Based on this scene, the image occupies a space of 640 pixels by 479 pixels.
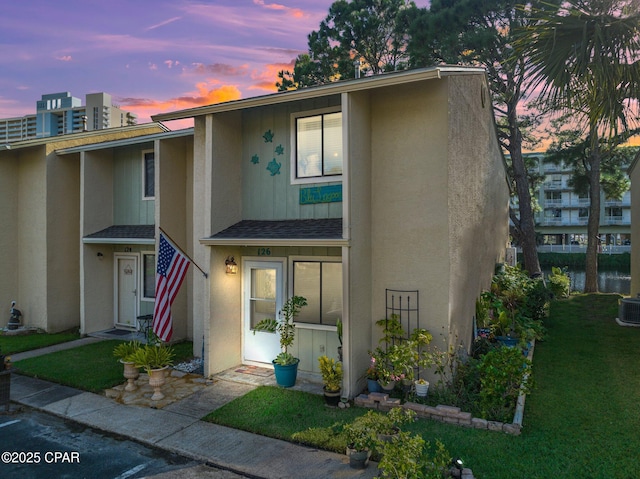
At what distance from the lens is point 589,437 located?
17.9 ft

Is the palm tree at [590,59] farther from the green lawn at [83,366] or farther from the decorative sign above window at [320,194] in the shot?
the green lawn at [83,366]

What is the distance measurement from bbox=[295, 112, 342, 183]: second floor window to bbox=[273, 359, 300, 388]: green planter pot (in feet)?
12.1

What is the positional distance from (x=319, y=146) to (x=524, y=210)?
15735 mm

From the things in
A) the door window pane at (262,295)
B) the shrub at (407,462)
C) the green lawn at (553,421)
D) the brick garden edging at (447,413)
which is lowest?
the green lawn at (553,421)

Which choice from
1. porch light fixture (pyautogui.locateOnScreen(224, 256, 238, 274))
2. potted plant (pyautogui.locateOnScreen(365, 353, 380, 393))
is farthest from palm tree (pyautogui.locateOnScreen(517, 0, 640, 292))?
porch light fixture (pyautogui.locateOnScreen(224, 256, 238, 274))

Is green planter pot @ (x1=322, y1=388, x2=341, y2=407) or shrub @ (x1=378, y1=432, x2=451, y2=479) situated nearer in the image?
shrub @ (x1=378, y1=432, x2=451, y2=479)

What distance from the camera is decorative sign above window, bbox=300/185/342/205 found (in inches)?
306

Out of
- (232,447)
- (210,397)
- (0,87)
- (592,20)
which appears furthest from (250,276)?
(0,87)

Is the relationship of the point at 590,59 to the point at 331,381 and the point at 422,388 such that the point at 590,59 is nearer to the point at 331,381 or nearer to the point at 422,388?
the point at 422,388

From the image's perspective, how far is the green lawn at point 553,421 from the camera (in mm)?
4828

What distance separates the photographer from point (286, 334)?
775 centimetres

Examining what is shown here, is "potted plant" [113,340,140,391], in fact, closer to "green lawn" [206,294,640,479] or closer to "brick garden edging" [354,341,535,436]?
"green lawn" [206,294,640,479]

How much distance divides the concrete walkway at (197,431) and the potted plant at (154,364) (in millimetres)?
452

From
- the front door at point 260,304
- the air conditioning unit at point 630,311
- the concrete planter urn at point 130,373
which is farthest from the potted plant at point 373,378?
the air conditioning unit at point 630,311
